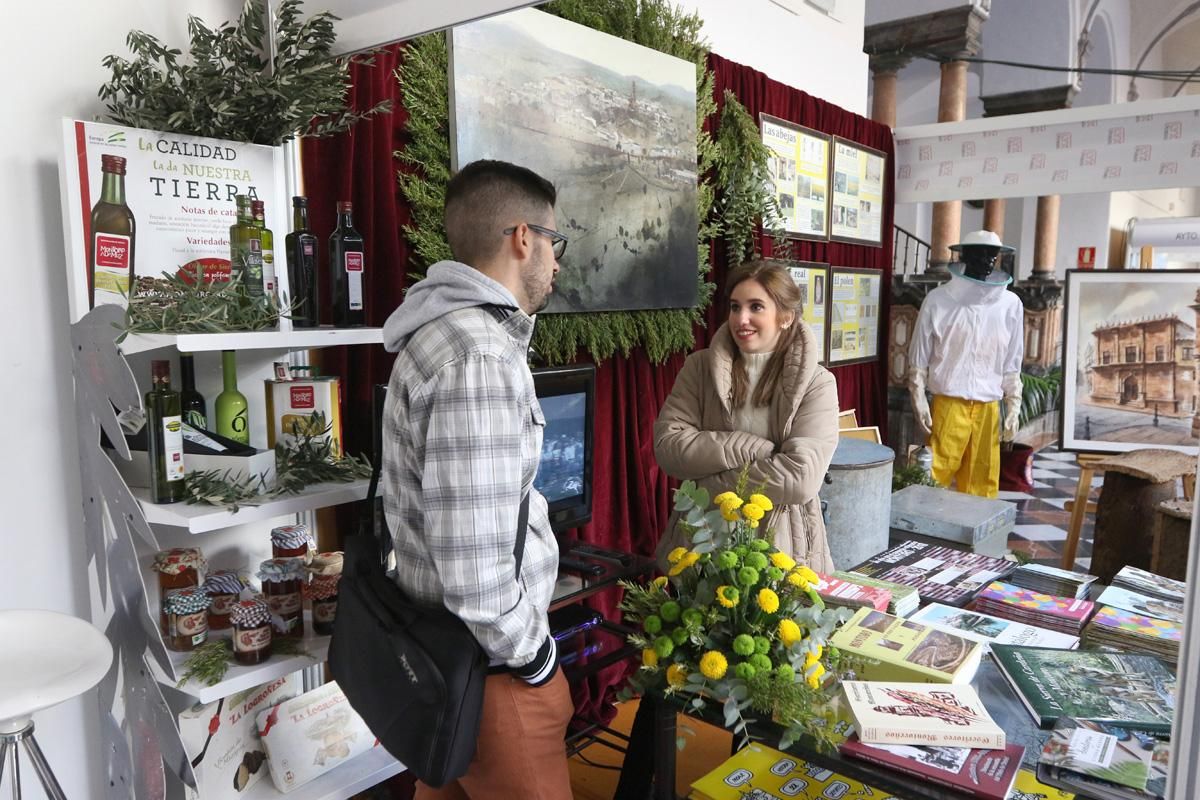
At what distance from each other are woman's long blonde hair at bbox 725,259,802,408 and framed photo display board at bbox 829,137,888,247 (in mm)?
2598

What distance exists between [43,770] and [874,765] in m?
1.38

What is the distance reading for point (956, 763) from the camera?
1268 mm

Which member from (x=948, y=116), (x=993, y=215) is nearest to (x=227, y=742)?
(x=948, y=116)

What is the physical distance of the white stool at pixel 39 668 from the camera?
125 centimetres

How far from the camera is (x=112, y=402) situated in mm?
1625

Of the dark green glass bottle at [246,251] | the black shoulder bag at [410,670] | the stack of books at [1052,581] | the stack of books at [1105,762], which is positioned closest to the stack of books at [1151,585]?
the stack of books at [1052,581]

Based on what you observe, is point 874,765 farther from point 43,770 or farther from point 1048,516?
point 1048,516

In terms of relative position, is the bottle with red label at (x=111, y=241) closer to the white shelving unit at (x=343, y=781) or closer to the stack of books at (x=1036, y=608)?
the white shelving unit at (x=343, y=781)

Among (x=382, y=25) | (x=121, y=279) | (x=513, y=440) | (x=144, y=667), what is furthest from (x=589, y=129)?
(x=144, y=667)

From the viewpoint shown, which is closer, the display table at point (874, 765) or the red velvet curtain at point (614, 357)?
the display table at point (874, 765)

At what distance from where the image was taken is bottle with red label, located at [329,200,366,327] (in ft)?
6.44

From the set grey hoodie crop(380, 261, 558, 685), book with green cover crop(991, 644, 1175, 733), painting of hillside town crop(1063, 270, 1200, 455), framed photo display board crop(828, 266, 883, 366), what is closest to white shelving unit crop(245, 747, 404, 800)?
grey hoodie crop(380, 261, 558, 685)

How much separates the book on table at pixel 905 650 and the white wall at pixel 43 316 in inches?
65.8

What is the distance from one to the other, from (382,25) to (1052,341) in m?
10.5
